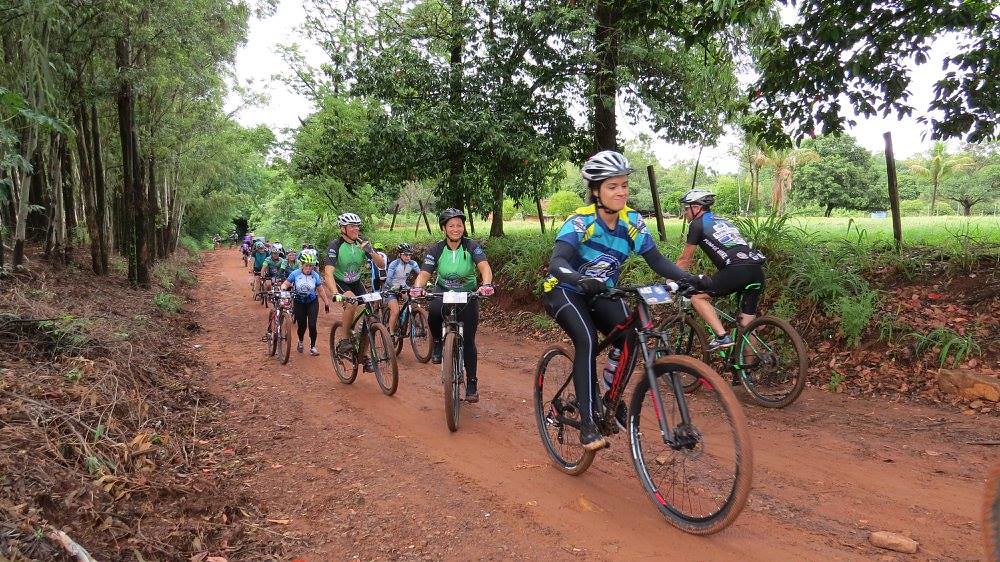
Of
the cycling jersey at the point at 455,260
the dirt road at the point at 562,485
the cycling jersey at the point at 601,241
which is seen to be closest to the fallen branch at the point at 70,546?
the dirt road at the point at 562,485

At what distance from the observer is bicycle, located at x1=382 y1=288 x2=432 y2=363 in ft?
28.0

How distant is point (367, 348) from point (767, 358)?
182 inches

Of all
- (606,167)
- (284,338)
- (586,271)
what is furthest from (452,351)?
(284,338)

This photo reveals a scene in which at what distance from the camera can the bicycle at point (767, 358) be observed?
→ 5.28m

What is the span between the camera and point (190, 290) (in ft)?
63.1

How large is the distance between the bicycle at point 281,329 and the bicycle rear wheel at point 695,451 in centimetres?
672

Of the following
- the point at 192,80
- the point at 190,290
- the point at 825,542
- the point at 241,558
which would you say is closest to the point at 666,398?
the point at 825,542

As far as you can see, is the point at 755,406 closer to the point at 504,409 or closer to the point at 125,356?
the point at 504,409

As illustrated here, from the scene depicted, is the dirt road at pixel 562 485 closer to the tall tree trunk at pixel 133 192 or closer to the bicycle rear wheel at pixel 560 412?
the bicycle rear wheel at pixel 560 412

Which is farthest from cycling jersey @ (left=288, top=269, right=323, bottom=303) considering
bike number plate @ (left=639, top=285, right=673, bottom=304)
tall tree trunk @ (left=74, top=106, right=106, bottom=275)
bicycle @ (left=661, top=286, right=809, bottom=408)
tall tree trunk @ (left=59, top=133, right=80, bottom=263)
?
tall tree trunk @ (left=59, top=133, right=80, bottom=263)

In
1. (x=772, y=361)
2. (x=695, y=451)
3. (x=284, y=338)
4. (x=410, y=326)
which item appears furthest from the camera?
(x=284, y=338)

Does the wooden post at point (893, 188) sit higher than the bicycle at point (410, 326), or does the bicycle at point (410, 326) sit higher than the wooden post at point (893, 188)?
the wooden post at point (893, 188)

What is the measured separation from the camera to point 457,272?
19.2ft

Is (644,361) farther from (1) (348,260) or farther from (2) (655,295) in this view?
(1) (348,260)
